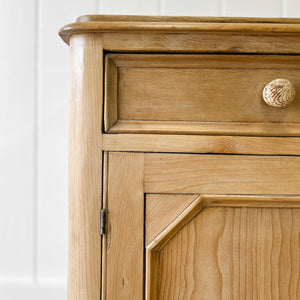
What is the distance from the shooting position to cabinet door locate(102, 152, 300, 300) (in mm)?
488

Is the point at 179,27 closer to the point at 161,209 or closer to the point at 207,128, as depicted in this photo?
the point at 207,128

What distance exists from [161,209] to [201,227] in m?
0.06

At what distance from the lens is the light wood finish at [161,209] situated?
0.49 m

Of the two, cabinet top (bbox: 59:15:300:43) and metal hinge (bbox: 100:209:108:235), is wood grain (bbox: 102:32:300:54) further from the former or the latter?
metal hinge (bbox: 100:209:108:235)

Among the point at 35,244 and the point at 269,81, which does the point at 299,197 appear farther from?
the point at 35,244

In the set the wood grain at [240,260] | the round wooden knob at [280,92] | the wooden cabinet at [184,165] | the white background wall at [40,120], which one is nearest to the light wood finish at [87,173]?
the wooden cabinet at [184,165]

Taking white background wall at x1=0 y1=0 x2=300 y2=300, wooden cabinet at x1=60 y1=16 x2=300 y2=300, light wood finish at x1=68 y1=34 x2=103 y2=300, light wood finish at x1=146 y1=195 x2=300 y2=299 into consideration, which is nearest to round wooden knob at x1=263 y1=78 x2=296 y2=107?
wooden cabinet at x1=60 y1=16 x2=300 y2=300

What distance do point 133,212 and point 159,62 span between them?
0.22 m

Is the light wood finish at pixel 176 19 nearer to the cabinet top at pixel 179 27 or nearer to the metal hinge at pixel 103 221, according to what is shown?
the cabinet top at pixel 179 27

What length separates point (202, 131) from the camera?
49 cm

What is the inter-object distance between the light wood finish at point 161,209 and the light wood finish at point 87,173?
0.07 meters

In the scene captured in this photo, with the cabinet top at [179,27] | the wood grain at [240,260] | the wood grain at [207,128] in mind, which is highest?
the cabinet top at [179,27]

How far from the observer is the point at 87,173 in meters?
0.50

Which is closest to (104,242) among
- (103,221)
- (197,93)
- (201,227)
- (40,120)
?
(103,221)
